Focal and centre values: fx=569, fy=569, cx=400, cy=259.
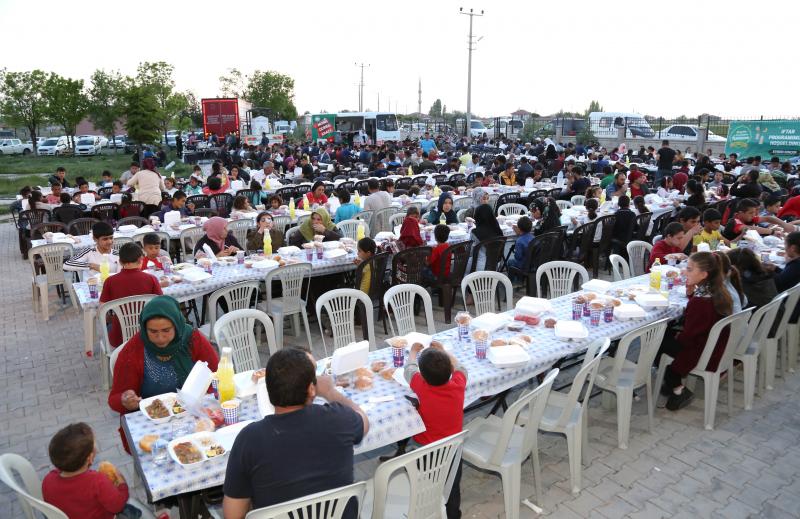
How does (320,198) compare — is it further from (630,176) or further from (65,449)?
(65,449)

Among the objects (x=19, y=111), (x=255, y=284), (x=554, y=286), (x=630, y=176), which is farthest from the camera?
(x=19, y=111)

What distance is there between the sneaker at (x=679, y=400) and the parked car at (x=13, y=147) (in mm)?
42289

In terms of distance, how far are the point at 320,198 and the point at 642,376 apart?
713 centimetres

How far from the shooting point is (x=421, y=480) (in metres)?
2.68

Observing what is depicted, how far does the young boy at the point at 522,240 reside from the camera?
23.8 feet

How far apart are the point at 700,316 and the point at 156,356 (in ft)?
13.1

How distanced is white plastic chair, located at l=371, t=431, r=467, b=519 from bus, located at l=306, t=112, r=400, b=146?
31.2 meters

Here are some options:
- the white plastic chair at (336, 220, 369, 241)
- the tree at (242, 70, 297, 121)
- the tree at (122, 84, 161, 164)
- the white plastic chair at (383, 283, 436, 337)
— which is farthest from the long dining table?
the tree at (242, 70, 297, 121)

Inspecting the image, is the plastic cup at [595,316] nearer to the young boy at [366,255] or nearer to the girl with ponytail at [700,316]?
the girl with ponytail at [700,316]

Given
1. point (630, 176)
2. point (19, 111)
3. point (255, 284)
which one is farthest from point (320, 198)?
point (19, 111)

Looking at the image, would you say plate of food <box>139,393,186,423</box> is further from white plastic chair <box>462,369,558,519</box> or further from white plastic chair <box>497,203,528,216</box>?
white plastic chair <box>497,203,528,216</box>

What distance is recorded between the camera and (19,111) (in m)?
35.9

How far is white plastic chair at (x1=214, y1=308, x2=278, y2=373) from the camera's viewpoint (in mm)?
4266

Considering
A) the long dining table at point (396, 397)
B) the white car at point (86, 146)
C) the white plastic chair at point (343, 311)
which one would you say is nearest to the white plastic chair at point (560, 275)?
the long dining table at point (396, 397)
